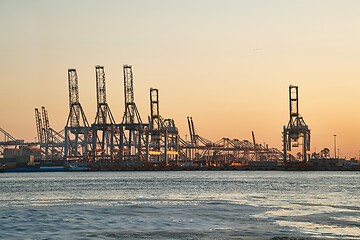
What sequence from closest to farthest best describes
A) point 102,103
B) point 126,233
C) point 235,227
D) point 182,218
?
point 126,233
point 235,227
point 182,218
point 102,103

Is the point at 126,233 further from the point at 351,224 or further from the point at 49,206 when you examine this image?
the point at 49,206

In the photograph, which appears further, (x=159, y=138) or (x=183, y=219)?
(x=159, y=138)

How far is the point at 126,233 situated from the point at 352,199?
2386 centimetres

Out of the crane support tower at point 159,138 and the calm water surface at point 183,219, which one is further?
the crane support tower at point 159,138

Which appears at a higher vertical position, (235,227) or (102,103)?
(102,103)

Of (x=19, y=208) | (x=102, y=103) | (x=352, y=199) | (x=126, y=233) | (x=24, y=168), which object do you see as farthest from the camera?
(x=24, y=168)

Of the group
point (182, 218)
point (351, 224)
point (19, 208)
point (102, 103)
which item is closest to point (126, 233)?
point (182, 218)

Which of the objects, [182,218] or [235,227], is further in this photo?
[182,218]

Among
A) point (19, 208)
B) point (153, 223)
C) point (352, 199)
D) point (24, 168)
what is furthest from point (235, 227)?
point (24, 168)

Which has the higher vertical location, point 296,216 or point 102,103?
point 102,103

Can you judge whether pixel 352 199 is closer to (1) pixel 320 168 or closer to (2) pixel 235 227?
(2) pixel 235 227

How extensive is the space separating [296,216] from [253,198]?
15.6 metres

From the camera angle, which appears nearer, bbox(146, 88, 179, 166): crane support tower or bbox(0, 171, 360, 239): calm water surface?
bbox(0, 171, 360, 239): calm water surface

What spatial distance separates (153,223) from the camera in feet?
109
